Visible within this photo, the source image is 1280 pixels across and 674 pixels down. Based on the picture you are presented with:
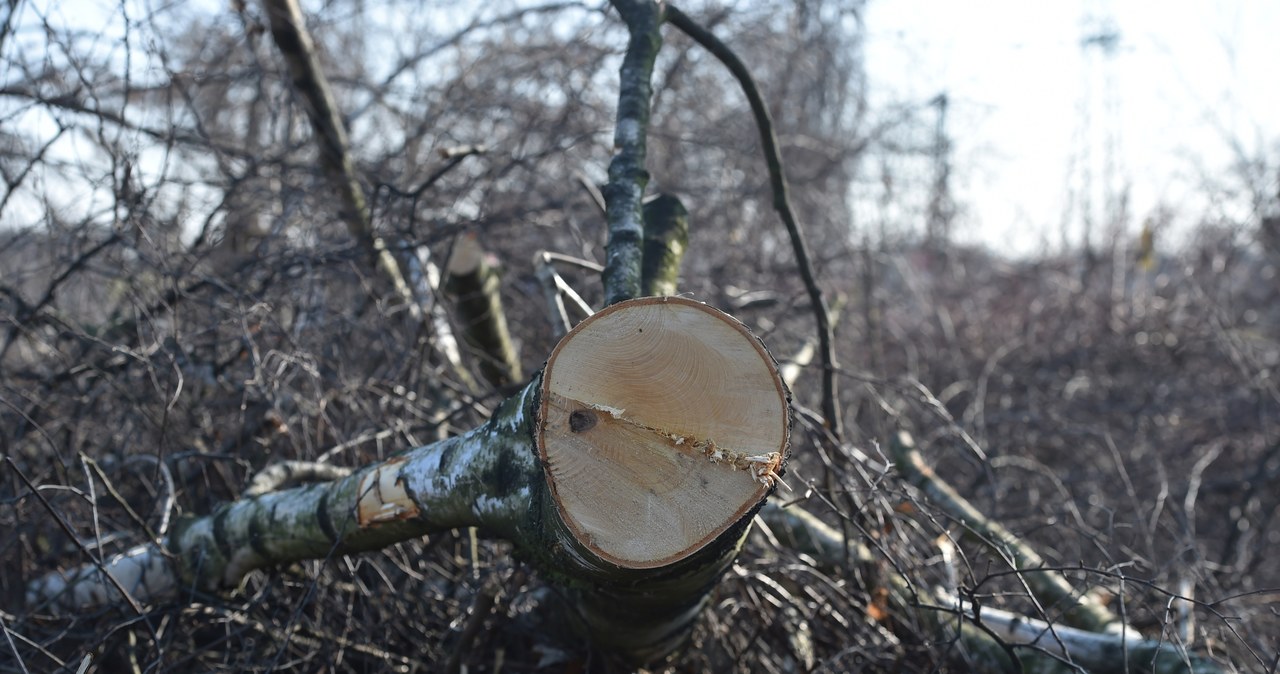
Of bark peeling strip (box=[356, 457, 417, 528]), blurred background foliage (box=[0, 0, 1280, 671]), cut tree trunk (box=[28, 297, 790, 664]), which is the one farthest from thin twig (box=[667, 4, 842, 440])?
bark peeling strip (box=[356, 457, 417, 528])

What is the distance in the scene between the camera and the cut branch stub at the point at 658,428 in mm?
1502

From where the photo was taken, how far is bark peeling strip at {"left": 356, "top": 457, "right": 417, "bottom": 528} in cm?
199

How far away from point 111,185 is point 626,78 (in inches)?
72.1

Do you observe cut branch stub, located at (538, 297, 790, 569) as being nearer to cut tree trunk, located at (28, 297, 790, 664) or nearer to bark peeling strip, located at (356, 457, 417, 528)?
cut tree trunk, located at (28, 297, 790, 664)

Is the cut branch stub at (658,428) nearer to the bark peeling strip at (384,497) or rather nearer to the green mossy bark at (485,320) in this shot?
the bark peeling strip at (384,497)

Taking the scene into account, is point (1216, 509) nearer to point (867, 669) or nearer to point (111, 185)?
point (867, 669)

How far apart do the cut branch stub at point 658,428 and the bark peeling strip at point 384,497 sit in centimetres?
63

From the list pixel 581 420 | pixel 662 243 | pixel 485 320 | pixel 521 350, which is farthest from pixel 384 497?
pixel 521 350

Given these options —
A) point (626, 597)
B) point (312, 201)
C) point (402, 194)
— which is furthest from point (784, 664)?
point (312, 201)

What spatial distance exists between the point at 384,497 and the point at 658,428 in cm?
82

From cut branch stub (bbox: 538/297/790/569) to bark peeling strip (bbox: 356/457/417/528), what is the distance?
63 centimetres

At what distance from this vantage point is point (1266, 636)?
328cm

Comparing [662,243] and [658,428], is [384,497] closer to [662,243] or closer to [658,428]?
[658,428]

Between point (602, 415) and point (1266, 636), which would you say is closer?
point (602, 415)
